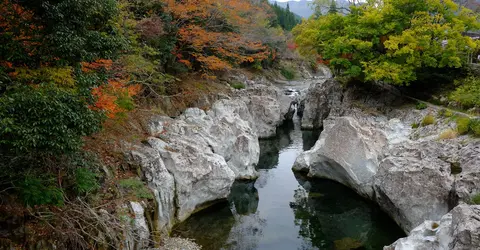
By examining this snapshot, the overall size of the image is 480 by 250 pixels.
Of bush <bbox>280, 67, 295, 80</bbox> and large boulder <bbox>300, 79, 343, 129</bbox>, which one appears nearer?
large boulder <bbox>300, 79, 343, 129</bbox>

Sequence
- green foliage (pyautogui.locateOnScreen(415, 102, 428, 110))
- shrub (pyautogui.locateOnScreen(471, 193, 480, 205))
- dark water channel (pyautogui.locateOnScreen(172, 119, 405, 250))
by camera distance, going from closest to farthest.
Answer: shrub (pyautogui.locateOnScreen(471, 193, 480, 205)), dark water channel (pyautogui.locateOnScreen(172, 119, 405, 250)), green foliage (pyautogui.locateOnScreen(415, 102, 428, 110))

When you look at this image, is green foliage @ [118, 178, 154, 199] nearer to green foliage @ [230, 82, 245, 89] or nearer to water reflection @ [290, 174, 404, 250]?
water reflection @ [290, 174, 404, 250]

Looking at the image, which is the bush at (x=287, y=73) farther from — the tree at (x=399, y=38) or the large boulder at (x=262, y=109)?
the tree at (x=399, y=38)

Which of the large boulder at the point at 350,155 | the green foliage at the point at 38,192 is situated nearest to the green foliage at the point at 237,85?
the large boulder at the point at 350,155

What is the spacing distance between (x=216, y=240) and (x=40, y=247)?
289 inches

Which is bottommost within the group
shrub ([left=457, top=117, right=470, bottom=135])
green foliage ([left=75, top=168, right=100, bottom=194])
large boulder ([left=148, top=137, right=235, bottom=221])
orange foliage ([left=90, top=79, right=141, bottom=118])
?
large boulder ([left=148, top=137, right=235, bottom=221])

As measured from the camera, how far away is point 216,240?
1454 cm

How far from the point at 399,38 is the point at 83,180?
927 inches

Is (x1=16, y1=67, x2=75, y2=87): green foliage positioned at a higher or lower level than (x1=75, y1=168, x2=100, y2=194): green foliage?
higher

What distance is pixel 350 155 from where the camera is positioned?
19.4 meters

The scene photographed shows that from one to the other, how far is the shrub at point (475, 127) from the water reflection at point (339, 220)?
6.15 m

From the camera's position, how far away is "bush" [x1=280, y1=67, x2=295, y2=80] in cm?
6612

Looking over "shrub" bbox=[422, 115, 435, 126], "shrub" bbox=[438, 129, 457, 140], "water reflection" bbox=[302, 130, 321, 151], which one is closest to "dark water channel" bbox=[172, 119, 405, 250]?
"shrub" bbox=[438, 129, 457, 140]

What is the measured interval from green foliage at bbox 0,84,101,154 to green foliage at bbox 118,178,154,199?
4.21 meters
